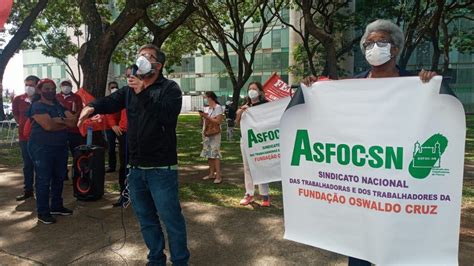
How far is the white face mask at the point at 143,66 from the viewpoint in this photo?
3365 millimetres

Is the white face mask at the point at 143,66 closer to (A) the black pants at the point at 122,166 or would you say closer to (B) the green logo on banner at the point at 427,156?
(B) the green logo on banner at the point at 427,156

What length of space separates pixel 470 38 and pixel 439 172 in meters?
23.0

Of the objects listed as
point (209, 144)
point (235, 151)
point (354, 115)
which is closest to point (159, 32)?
point (235, 151)

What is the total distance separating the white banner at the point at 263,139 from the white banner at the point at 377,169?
2680 mm

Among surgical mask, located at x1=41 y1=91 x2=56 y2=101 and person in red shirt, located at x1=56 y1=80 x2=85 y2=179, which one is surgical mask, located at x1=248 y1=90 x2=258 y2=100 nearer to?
surgical mask, located at x1=41 y1=91 x2=56 y2=101

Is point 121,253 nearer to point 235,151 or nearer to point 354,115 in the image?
point 354,115

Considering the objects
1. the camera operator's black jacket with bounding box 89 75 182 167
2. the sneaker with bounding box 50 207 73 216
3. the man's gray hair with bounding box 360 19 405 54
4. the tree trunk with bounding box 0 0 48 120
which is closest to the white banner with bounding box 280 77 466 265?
the man's gray hair with bounding box 360 19 405 54

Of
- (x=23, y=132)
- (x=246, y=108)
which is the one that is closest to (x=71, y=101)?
(x=23, y=132)

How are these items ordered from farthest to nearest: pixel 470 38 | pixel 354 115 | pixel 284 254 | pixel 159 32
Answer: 1. pixel 470 38
2. pixel 159 32
3. pixel 284 254
4. pixel 354 115

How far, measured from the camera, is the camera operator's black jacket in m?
3.37

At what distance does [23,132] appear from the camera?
6598 millimetres

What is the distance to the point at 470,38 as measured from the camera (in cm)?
2223

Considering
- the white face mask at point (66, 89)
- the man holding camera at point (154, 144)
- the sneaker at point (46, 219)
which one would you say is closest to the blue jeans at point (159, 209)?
the man holding camera at point (154, 144)

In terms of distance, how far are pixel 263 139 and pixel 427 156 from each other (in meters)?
3.46
